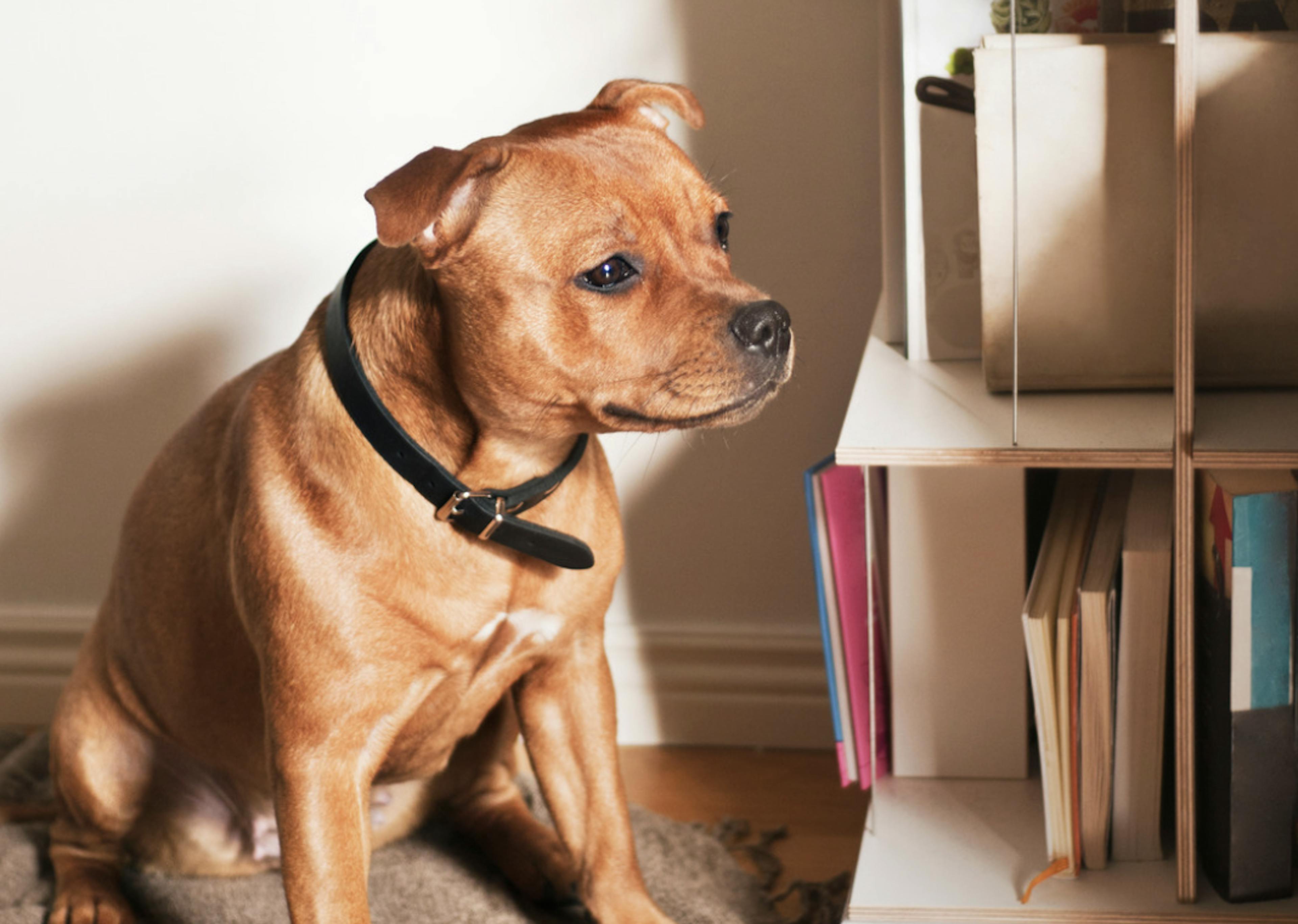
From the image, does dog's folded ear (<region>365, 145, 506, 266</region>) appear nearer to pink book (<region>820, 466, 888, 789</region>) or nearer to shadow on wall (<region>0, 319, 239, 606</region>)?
pink book (<region>820, 466, 888, 789</region>)

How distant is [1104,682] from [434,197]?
0.77 meters

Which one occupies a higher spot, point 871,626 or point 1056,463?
point 1056,463

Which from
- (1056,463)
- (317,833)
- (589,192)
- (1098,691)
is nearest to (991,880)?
(1098,691)

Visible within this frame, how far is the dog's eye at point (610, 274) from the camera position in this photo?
3.45 feet

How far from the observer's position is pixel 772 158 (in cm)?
167

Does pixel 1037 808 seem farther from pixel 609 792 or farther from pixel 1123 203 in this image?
pixel 1123 203

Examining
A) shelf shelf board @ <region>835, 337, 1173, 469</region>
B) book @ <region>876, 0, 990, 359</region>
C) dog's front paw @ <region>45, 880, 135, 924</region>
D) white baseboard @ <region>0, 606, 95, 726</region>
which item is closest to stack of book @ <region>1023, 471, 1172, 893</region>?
shelf shelf board @ <region>835, 337, 1173, 469</region>

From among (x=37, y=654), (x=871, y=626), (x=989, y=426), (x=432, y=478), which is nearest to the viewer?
(x=432, y=478)

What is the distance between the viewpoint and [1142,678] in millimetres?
1284

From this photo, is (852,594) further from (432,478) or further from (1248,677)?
(432,478)

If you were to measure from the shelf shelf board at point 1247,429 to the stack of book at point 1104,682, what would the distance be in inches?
5.1

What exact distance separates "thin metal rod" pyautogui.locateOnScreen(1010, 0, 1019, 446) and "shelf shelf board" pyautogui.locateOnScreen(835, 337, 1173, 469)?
0.02m

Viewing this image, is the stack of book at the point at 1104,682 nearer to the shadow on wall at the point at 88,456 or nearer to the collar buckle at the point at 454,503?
the collar buckle at the point at 454,503

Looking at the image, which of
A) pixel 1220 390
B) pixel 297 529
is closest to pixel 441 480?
pixel 297 529
